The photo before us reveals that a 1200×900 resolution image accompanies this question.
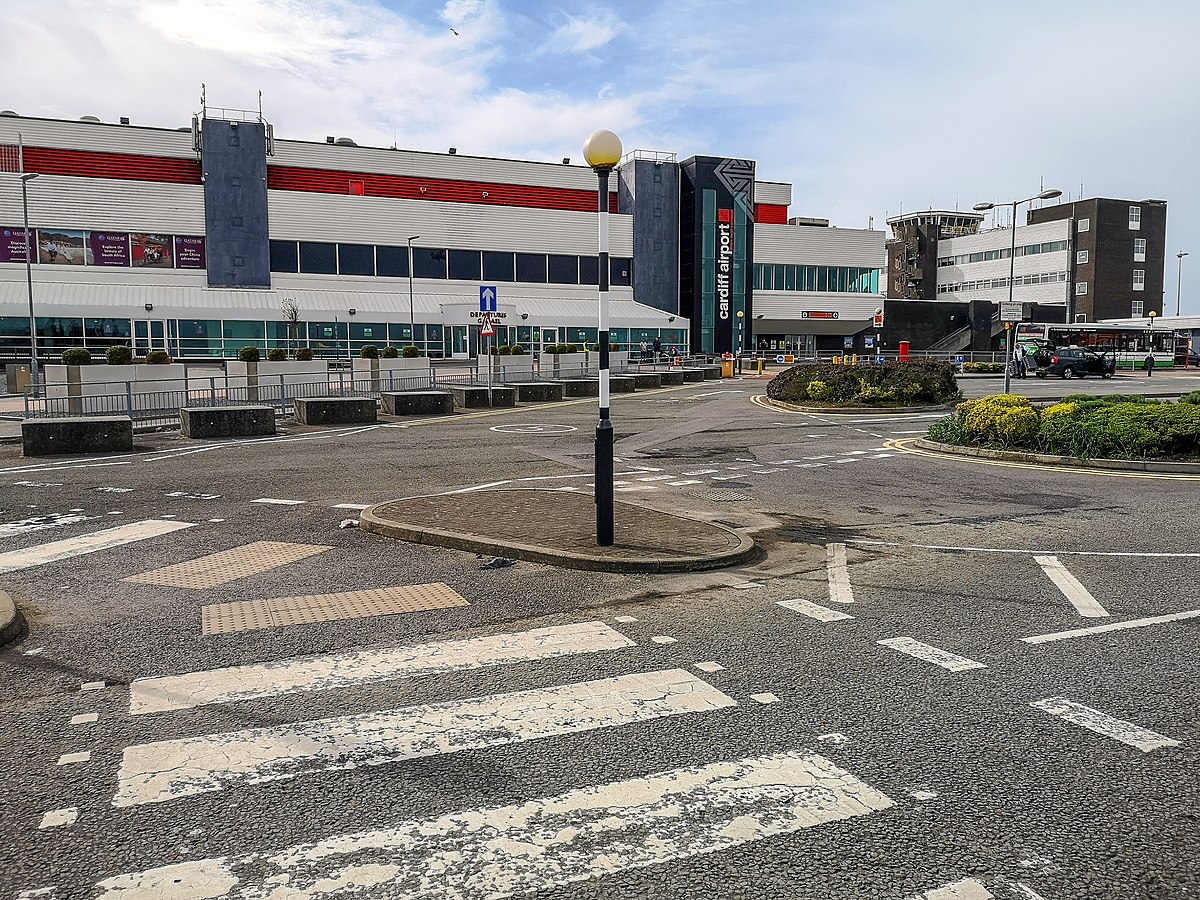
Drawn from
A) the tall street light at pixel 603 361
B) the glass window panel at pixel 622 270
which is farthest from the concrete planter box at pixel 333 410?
the glass window panel at pixel 622 270

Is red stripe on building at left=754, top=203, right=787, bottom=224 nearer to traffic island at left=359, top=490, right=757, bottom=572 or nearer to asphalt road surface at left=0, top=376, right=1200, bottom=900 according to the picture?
traffic island at left=359, top=490, right=757, bottom=572

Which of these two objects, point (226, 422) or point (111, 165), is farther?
point (111, 165)

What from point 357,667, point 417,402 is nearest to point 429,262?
point 417,402

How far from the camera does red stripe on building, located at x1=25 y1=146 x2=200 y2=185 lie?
2018 inches

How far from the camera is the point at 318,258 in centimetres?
5719

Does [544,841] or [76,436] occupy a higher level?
[76,436]

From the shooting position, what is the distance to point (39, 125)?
50.8 metres

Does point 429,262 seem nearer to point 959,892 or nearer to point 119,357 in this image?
point 119,357

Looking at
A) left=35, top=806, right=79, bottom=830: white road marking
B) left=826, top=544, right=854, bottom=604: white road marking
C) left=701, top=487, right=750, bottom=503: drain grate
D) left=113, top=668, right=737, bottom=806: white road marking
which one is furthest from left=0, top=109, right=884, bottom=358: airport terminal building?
left=35, top=806, right=79, bottom=830: white road marking

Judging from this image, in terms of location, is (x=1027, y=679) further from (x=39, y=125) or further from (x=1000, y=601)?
(x=39, y=125)

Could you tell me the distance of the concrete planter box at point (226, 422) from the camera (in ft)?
69.7

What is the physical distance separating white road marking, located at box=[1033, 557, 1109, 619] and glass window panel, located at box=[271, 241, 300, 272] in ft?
177

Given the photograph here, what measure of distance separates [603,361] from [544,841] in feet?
18.6

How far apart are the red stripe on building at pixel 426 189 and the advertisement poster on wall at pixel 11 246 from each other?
13561 mm
